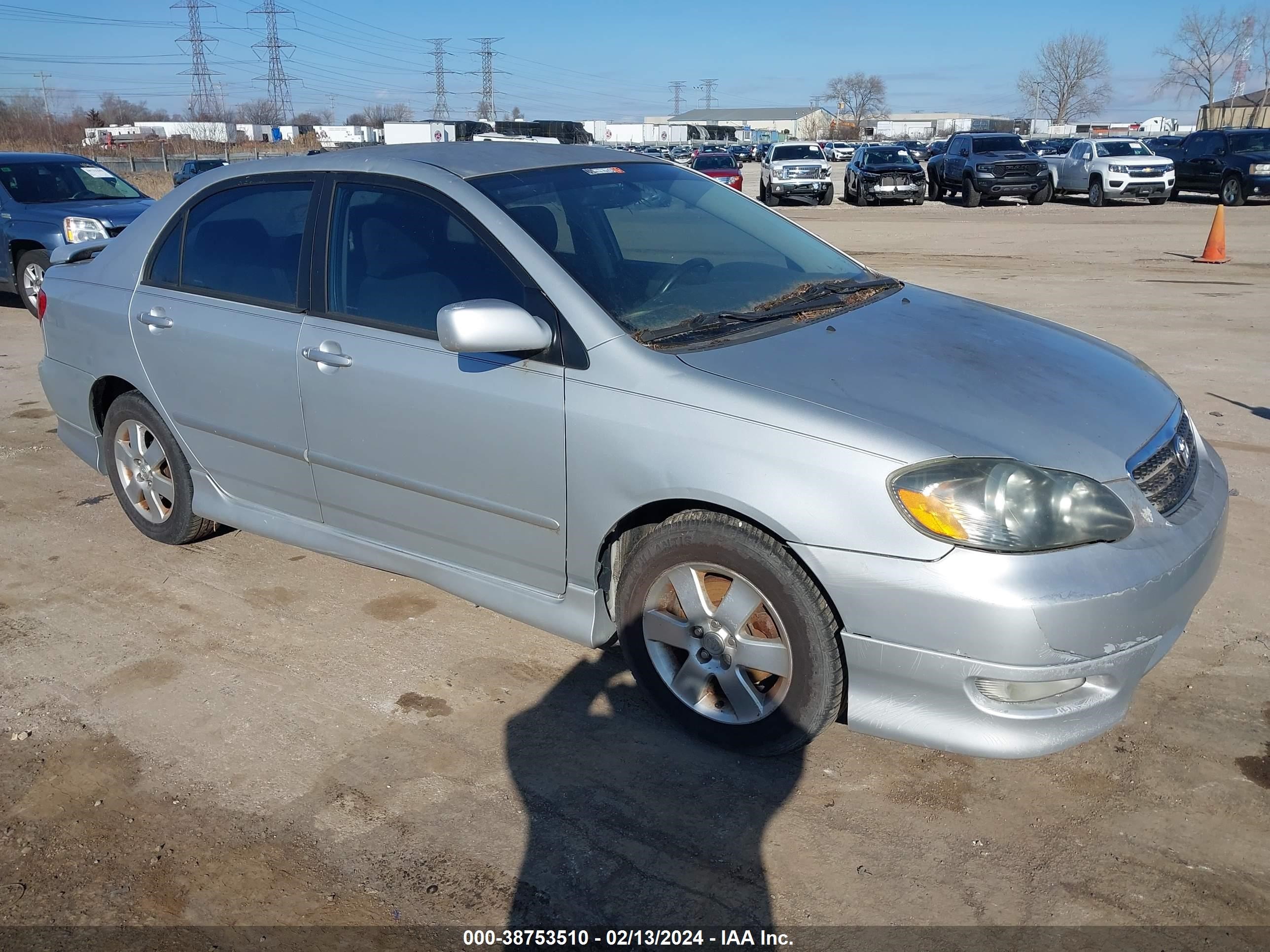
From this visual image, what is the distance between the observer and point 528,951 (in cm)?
242

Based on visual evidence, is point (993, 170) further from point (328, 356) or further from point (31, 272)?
point (328, 356)

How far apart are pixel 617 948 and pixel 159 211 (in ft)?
12.3

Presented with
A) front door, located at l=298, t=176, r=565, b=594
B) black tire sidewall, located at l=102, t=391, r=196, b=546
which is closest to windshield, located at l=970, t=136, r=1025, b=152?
black tire sidewall, located at l=102, t=391, r=196, b=546

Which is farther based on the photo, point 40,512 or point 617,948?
point 40,512

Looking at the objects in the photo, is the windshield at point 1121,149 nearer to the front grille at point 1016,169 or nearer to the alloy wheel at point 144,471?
the front grille at point 1016,169

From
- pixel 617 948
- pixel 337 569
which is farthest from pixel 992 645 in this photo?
pixel 337 569

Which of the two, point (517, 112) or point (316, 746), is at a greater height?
point (517, 112)

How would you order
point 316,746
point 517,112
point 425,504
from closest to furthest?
point 316,746 → point 425,504 → point 517,112

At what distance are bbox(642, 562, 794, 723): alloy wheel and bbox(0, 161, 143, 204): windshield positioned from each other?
1126cm

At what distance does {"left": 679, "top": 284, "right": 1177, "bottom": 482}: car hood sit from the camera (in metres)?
2.78

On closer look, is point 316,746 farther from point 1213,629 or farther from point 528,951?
point 1213,629

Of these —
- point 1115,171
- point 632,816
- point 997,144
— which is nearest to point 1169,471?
point 632,816

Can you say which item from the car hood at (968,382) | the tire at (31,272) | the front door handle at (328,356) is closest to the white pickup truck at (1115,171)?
the tire at (31,272)

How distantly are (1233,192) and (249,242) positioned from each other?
25526 millimetres
